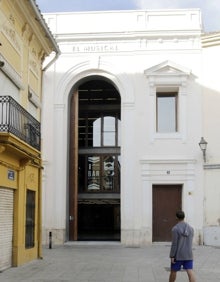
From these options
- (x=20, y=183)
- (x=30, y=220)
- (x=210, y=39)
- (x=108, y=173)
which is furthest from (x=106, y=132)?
(x=20, y=183)

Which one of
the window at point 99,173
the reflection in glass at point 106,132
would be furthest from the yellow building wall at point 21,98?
the reflection in glass at point 106,132

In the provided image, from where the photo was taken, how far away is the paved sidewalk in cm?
1295

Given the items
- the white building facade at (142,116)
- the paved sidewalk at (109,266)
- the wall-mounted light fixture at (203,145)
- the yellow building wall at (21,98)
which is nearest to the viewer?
the paved sidewalk at (109,266)

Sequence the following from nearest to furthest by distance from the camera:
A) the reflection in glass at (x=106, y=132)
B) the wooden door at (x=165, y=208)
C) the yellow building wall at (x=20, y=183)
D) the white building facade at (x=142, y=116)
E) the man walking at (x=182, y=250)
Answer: the man walking at (x=182, y=250)
the yellow building wall at (x=20, y=183)
the white building facade at (x=142, y=116)
the wooden door at (x=165, y=208)
the reflection in glass at (x=106, y=132)

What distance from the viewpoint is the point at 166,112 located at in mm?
25516

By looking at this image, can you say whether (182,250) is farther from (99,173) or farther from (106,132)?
(106,132)

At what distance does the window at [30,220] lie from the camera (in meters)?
16.4

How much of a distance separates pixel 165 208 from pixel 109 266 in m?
9.33

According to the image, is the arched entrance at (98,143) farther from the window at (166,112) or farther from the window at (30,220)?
the window at (30,220)

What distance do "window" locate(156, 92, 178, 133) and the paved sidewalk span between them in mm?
5616

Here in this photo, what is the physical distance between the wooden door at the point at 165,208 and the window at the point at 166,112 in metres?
2.66

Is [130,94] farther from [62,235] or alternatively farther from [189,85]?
[62,235]

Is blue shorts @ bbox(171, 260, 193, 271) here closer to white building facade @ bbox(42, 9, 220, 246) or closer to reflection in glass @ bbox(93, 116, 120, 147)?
white building facade @ bbox(42, 9, 220, 246)

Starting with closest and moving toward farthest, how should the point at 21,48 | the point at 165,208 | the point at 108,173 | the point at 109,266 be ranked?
the point at 109,266
the point at 21,48
the point at 165,208
the point at 108,173
